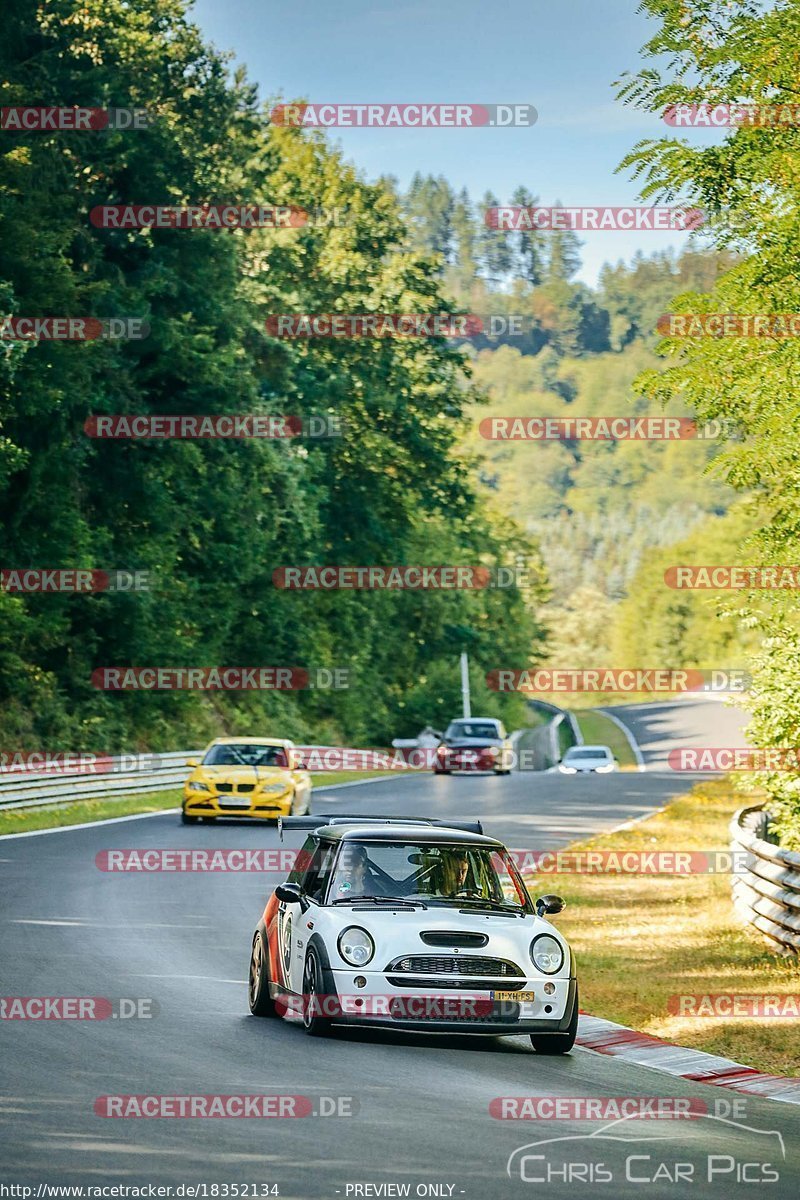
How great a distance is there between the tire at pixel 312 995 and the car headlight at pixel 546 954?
1347mm

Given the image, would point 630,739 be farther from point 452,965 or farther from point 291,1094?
point 291,1094

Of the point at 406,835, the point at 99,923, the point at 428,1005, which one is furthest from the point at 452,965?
the point at 99,923

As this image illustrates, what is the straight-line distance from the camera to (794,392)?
46.4ft

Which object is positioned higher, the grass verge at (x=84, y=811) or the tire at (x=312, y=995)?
the tire at (x=312, y=995)

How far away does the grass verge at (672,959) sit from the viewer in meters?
12.5

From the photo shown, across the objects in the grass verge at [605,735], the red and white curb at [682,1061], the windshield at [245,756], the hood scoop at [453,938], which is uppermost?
the hood scoop at [453,938]

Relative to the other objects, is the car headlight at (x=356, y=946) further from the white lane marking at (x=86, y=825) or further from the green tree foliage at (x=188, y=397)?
the green tree foliage at (x=188, y=397)

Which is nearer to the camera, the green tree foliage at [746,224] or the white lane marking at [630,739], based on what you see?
the green tree foliage at [746,224]

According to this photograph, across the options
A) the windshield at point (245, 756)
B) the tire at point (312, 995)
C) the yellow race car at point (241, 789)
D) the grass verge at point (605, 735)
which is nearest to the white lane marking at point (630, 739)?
the grass verge at point (605, 735)

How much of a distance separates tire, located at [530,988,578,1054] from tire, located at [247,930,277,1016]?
6.21ft

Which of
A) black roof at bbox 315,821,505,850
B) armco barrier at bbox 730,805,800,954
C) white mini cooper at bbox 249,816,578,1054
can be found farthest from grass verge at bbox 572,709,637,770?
white mini cooper at bbox 249,816,578,1054

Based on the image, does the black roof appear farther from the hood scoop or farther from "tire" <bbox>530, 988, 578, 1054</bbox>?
"tire" <bbox>530, 988, 578, 1054</bbox>

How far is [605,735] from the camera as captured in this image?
110 m

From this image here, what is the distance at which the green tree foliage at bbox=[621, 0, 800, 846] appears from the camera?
14461 mm
